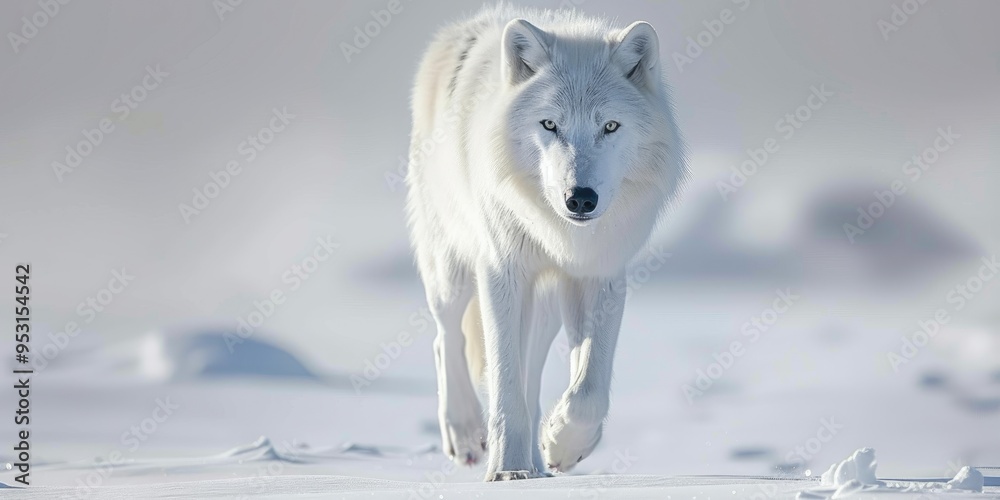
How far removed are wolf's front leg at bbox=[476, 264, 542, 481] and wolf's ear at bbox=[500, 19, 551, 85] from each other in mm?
998

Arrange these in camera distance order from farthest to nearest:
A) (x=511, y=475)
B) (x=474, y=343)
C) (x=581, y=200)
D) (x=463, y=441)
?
(x=474, y=343), (x=463, y=441), (x=511, y=475), (x=581, y=200)

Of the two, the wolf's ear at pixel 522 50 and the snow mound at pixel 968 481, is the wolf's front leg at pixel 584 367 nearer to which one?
the wolf's ear at pixel 522 50

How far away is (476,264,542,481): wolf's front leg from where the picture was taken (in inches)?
197

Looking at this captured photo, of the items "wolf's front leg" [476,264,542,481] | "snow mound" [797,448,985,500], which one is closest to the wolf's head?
"wolf's front leg" [476,264,542,481]

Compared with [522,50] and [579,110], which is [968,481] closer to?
[579,110]

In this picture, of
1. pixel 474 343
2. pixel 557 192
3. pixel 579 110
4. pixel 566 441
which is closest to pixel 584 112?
pixel 579 110

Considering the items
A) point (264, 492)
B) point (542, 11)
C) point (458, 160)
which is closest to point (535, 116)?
point (458, 160)

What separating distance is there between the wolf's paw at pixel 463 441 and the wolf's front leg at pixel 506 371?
1.37m

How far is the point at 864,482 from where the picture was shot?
4066 millimetres

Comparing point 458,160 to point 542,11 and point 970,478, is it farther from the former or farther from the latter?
point 970,478

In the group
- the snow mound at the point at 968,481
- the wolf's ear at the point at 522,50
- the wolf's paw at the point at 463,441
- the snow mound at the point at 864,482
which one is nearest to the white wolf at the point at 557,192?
the wolf's ear at the point at 522,50

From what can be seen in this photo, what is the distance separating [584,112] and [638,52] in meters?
0.58

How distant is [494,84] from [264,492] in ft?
7.83

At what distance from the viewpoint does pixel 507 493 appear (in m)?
4.09
